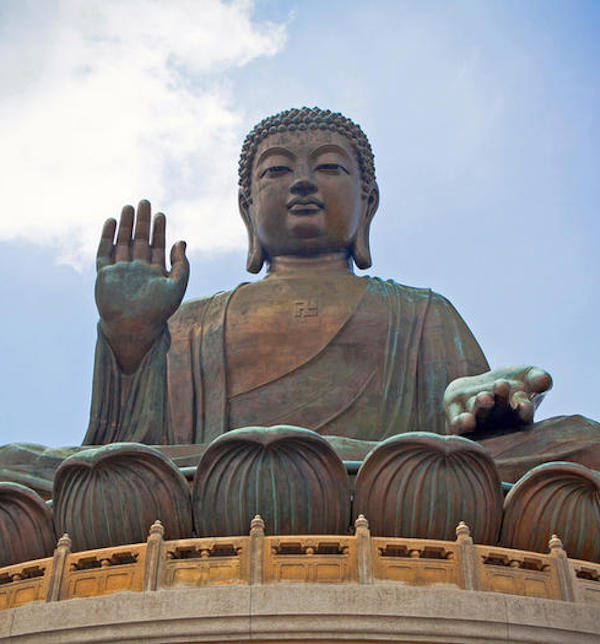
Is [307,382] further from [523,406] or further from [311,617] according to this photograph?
[311,617]

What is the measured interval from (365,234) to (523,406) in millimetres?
3657

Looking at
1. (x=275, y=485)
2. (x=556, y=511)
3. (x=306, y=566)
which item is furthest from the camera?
(x=556, y=511)

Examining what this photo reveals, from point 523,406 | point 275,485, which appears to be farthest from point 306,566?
point 523,406

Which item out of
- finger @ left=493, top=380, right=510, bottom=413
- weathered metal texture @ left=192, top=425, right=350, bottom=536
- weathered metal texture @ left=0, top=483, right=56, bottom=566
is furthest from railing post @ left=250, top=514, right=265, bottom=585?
finger @ left=493, top=380, right=510, bottom=413

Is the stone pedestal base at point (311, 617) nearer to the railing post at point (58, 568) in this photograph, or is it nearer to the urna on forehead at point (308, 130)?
the railing post at point (58, 568)

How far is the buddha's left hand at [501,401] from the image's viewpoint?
9.57 m

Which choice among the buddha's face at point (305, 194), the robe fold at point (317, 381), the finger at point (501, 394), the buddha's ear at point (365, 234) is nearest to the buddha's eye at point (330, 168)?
the buddha's face at point (305, 194)

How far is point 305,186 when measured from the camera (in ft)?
39.8

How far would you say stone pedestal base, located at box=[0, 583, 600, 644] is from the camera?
284 inches

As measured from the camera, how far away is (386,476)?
8.18m

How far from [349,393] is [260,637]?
4090mm

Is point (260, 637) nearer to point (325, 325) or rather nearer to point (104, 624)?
point (104, 624)

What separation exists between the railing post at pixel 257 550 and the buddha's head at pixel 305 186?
4.79 m

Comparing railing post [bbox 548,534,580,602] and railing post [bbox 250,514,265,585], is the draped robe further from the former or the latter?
railing post [bbox 250,514,265,585]
